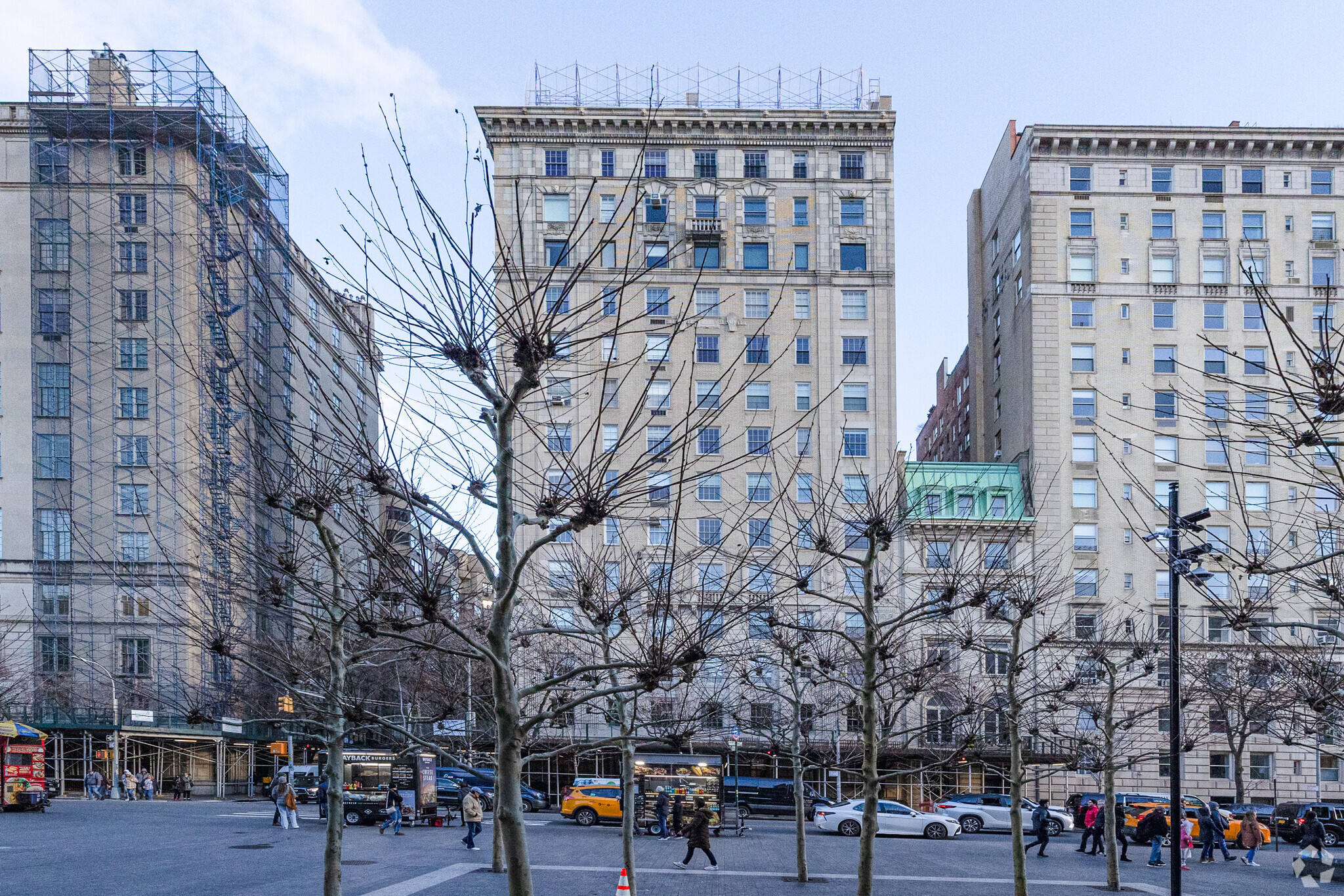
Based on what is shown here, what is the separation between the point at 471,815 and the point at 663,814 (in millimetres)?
10799

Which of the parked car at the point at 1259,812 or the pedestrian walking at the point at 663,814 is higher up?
the pedestrian walking at the point at 663,814

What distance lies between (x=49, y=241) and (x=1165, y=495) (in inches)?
2442

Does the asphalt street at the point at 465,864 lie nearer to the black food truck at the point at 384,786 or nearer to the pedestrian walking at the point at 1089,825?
the pedestrian walking at the point at 1089,825

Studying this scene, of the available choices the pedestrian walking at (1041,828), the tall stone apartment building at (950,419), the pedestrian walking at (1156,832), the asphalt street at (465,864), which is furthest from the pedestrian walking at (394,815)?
the tall stone apartment building at (950,419)

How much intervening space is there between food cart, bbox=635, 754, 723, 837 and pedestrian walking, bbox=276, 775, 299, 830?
12124 millimetres

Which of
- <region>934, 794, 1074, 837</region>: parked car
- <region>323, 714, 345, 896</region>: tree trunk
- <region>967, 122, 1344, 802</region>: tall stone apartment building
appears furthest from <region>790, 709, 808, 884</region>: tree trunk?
<region>967, 122, 1344, 802</region>: tall stone apartment building

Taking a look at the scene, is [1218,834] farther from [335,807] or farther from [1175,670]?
[335,807]

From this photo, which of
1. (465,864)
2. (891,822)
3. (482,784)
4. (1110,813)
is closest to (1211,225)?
(891,822)

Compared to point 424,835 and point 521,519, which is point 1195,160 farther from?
point 521,519

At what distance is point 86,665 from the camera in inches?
2494

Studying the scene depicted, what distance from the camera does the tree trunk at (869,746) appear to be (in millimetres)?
17703

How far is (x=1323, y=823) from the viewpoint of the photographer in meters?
46.0

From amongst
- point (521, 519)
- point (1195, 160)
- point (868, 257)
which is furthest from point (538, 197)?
point (521, 519)

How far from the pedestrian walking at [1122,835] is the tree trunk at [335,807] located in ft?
83.2
